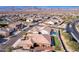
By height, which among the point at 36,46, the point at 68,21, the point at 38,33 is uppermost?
the point at 68,21

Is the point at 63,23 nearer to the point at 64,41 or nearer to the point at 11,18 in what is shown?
the point at 64,41

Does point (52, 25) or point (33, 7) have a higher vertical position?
point (33, 7)
